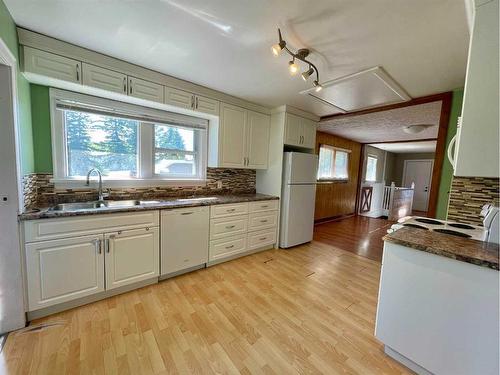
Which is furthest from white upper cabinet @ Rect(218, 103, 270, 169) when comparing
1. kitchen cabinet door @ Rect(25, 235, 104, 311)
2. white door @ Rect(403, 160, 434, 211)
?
white door @ Rect(403, 160, 434, 211)

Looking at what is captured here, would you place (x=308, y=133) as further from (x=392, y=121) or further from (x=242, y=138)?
(x=392, y=121)

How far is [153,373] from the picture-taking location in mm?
1262

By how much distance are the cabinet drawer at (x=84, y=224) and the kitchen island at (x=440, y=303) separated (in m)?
2.10

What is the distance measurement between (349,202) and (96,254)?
599 centimetres

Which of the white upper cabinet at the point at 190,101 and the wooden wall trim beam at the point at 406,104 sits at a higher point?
the wooden wall trim beam at the point at 406,104

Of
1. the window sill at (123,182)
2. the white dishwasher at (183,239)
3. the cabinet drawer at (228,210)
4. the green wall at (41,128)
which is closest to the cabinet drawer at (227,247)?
the white dishwasher at (183,239)

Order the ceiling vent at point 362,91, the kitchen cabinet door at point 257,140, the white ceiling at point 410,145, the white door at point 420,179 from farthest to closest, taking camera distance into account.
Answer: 1. the white door at point 420,179
2. the white ceiling at point 410,145
3. the kitchen cabinet door at point 257,140
4. the ceiling vent at point 362,91

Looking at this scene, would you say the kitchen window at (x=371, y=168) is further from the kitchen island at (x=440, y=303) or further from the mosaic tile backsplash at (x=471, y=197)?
the kitchen island at (x=440, y=303)

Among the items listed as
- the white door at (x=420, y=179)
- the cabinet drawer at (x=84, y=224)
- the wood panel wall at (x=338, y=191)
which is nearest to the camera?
the cabinet drawer at (x=84, y=224)

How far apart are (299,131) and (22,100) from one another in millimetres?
3197

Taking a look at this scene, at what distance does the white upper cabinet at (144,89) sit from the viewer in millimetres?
2098

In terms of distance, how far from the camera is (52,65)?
1.73m

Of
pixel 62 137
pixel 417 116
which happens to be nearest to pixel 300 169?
pixel 417 116

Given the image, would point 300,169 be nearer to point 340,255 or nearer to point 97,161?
point 340,255
